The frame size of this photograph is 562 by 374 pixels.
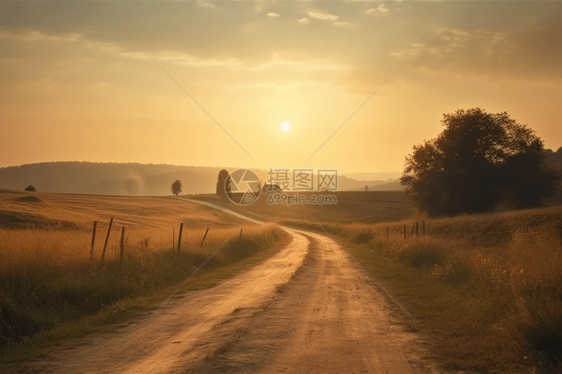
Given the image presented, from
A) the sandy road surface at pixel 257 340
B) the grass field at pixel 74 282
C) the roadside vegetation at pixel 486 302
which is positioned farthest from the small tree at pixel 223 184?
the sandy road surface at pixel 257 340

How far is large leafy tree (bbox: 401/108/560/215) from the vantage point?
154 feet

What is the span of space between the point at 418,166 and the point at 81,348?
172 feet

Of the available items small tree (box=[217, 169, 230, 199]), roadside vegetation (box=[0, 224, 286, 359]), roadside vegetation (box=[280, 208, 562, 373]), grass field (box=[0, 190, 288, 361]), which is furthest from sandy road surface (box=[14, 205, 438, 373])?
small tree (box=[217, 169, 230, 199])

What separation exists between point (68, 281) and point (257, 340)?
7.25 metres

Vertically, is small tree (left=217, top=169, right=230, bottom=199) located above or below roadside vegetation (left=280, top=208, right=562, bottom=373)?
above

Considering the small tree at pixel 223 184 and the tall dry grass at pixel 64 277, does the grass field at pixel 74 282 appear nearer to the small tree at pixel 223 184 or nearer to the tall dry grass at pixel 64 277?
the tall dry grass at pixel 64 277

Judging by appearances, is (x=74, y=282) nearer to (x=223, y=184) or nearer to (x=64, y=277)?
(x=64, y=277)

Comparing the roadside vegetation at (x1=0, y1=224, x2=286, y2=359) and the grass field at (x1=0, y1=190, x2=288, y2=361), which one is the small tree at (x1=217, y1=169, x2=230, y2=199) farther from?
the roadside vegetation at (x1=0, y1=224, x2=286, y2=359)

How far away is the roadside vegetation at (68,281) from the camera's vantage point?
32.3ft

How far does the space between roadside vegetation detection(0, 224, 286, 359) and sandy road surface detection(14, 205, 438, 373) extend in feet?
5.15

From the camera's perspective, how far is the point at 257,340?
8.09 m

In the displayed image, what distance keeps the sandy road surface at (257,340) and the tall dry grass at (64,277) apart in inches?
83.3

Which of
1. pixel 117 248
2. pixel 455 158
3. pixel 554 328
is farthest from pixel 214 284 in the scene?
pixel 455 158

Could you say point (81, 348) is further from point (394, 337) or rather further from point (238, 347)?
point (394, 337)
